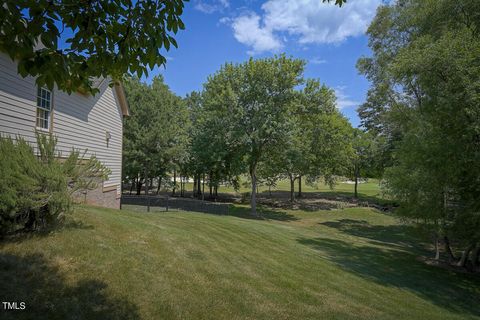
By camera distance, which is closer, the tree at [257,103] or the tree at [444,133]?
the tree at [444,133]

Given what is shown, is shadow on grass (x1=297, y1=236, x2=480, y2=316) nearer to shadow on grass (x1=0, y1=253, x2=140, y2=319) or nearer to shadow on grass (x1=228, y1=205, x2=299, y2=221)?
shadow on grass (x1=0, y1=253, x2=140, y2=319)

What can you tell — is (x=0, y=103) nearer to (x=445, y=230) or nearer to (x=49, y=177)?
(x=49, y=177)

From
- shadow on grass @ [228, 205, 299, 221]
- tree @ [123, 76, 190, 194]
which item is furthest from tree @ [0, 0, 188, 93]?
tree @ [123, 76, 190, 194]

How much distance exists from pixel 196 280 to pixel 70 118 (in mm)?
9189

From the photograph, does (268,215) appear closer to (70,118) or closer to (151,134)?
(151,134)

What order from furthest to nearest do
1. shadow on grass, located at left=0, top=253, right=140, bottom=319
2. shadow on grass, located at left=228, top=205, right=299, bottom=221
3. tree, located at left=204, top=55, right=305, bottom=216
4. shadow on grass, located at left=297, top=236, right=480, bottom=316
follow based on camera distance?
shadow on grass, located at left=228, top=205, right=299, bottom=221 < tree, located at left=204, top=55, right=305, bottom=216 < shadow on grass, located at left=297, top=236, right=480, bottom=316 < shadow on grass, located at left=0, top=253, right=140, bottom=319

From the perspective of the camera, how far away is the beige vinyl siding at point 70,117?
8.77 metres

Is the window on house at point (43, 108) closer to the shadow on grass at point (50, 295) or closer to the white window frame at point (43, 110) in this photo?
the white window frame at point (43, 110)

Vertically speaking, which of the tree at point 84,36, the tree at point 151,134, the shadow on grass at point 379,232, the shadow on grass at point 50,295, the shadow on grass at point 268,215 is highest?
the tree at point 151,134

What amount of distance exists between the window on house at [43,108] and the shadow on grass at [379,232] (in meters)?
17.9

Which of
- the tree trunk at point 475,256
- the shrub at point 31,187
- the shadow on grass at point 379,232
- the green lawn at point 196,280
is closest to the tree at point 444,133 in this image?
the tree trunk at point 475,256

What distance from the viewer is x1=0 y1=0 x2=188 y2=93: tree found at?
9.85ft

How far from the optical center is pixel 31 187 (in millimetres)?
5773

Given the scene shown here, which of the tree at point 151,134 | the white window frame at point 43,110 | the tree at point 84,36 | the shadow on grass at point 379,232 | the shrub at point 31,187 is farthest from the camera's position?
the tree at point 151,134
